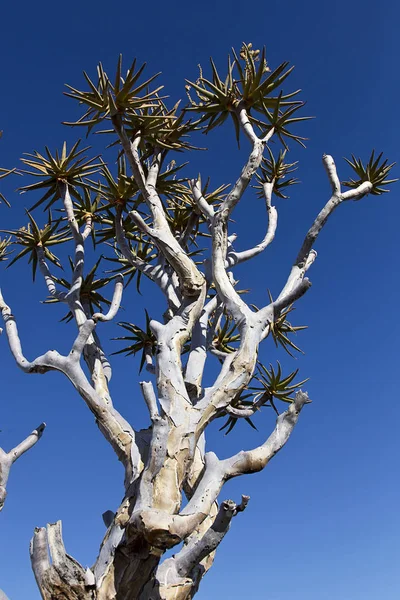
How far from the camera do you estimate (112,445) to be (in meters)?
5.39

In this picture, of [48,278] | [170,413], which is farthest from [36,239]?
[170,413]

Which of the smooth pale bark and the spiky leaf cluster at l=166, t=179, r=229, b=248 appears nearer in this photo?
the smooth pale bark

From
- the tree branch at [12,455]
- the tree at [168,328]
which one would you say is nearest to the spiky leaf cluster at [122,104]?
the tree at [168,328]

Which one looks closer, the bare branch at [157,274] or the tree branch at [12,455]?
the tree branch at [12,455]

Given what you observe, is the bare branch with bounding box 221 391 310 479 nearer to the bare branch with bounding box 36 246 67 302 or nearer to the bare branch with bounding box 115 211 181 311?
the bare branch with bounding box 115 211 181 311

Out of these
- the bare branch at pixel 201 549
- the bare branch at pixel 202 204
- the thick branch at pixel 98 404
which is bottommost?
the bare branch at pixel 201 549

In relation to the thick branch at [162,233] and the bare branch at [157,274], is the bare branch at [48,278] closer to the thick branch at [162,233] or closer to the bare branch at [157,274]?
the bare branch at [157,274]

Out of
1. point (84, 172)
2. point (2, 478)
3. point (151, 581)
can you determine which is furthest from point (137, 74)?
point (151, 581)

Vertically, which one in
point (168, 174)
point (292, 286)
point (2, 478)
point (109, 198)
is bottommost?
point (2, 478)

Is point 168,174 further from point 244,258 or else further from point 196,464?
point 196,464

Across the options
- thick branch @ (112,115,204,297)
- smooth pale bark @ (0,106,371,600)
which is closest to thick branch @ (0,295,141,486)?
smooth pale bark @ (0,106,371,600)

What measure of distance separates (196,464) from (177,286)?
6.92 feet

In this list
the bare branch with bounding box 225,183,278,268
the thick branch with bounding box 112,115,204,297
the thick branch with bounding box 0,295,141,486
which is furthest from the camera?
the bare branch with bounding box 225,183,278,268

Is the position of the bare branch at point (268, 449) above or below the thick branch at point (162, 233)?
below
